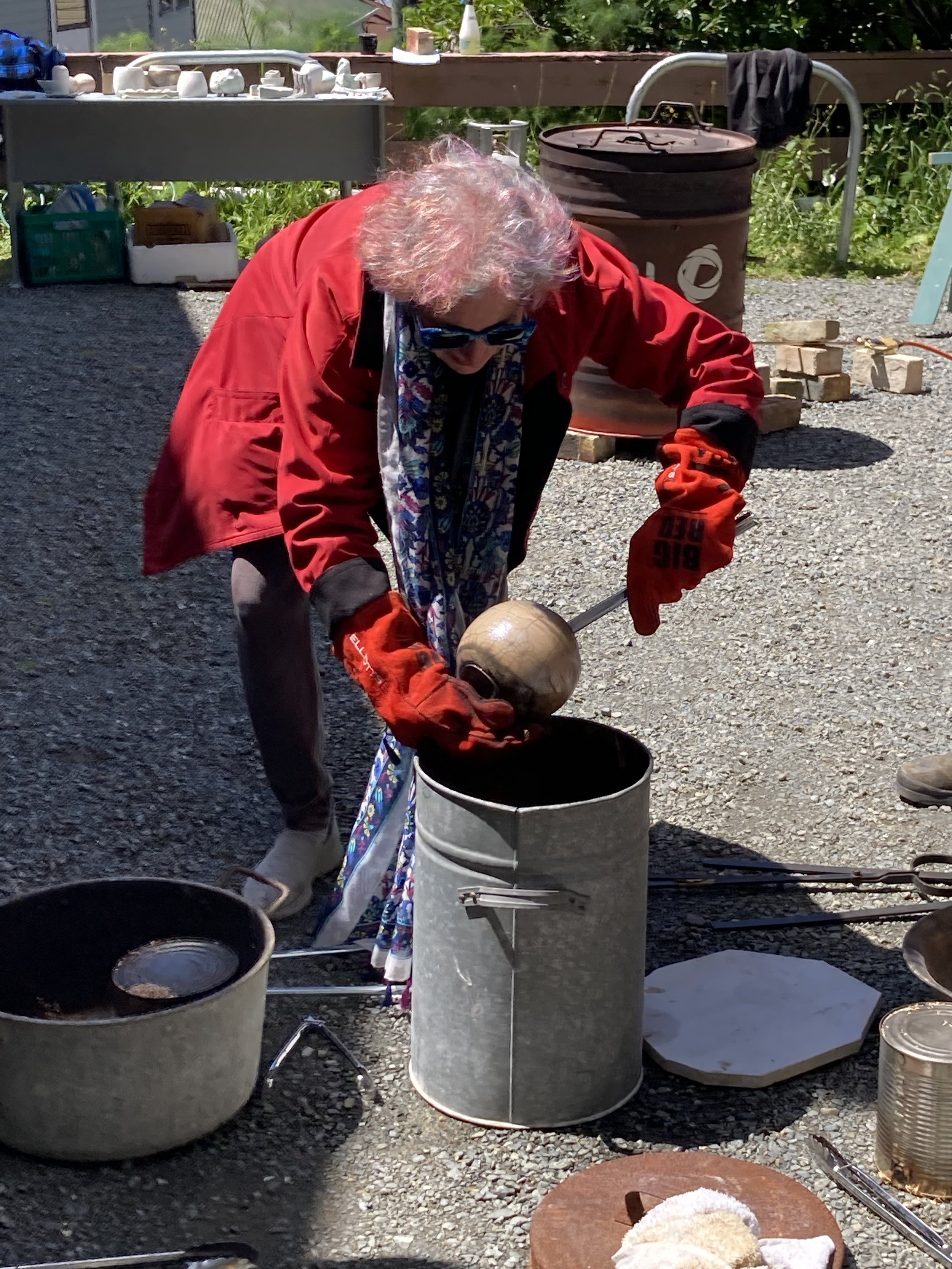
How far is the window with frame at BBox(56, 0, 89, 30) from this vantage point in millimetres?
26422

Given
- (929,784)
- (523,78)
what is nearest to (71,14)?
(523,78)

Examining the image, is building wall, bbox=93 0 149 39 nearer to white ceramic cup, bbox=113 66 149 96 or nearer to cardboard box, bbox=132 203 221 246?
white ceramic cup, bbox=113 66 149 96

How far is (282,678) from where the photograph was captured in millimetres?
3197

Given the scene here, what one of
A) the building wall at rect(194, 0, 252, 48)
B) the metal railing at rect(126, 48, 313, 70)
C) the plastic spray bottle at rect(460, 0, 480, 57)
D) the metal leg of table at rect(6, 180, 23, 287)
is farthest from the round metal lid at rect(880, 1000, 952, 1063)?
the building wall at rect(194, 0, 252, 48)

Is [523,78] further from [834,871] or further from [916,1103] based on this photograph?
[916,1103]

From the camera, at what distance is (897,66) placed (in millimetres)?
10906

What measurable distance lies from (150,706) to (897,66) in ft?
28.3

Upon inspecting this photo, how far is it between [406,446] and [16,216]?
7.23 meters

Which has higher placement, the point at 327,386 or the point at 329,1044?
the point at 327,386

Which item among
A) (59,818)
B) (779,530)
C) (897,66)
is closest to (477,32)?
(897,66)

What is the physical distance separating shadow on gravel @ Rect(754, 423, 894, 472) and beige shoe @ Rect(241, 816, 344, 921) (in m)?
3.61

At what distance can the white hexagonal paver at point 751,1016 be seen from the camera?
2.86 m

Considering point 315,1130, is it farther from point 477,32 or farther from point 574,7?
point 574,7

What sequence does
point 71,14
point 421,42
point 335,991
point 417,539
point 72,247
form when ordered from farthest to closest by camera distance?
point 71,14, point 421,42, point 72,247, point 335,991, point 417,539
